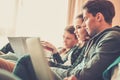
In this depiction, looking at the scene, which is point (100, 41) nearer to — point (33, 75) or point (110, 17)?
point (110, 17)

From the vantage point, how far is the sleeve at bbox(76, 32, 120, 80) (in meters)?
1.42

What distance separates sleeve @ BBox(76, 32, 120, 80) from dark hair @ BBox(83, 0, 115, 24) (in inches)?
13.4

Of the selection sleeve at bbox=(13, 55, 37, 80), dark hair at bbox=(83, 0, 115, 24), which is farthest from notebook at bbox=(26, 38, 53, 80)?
dark hair at bbox=(83, 0, 115, 24)

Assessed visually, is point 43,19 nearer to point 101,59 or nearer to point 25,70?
point 25,70

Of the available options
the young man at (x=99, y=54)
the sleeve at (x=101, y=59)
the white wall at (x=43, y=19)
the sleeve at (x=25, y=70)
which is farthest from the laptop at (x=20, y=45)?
the white wall at (x=43, y=19)

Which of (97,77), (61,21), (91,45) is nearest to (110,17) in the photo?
(91,45)

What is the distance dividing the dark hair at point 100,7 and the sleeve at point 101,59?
0.34 m

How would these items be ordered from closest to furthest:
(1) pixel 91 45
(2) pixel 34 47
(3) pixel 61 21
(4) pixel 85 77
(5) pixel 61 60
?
(2) pixel 34 47 → (4) pixel 85 77 → (1) pixel 91 45 → (5) pixel 61 60 → (3) pixel 61 21

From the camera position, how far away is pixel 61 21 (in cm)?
400

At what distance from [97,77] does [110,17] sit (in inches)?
20.8

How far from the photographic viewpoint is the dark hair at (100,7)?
1.75 metres

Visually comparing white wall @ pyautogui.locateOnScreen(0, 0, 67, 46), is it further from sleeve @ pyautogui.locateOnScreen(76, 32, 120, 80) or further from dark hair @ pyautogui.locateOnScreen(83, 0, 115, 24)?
sleeve @ pyautogui.locateOnScreen(76, 32, 120, 80)

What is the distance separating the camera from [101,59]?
55.9 inches

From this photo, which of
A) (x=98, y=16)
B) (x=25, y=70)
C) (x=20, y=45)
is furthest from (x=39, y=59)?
(x=20, y=45)
